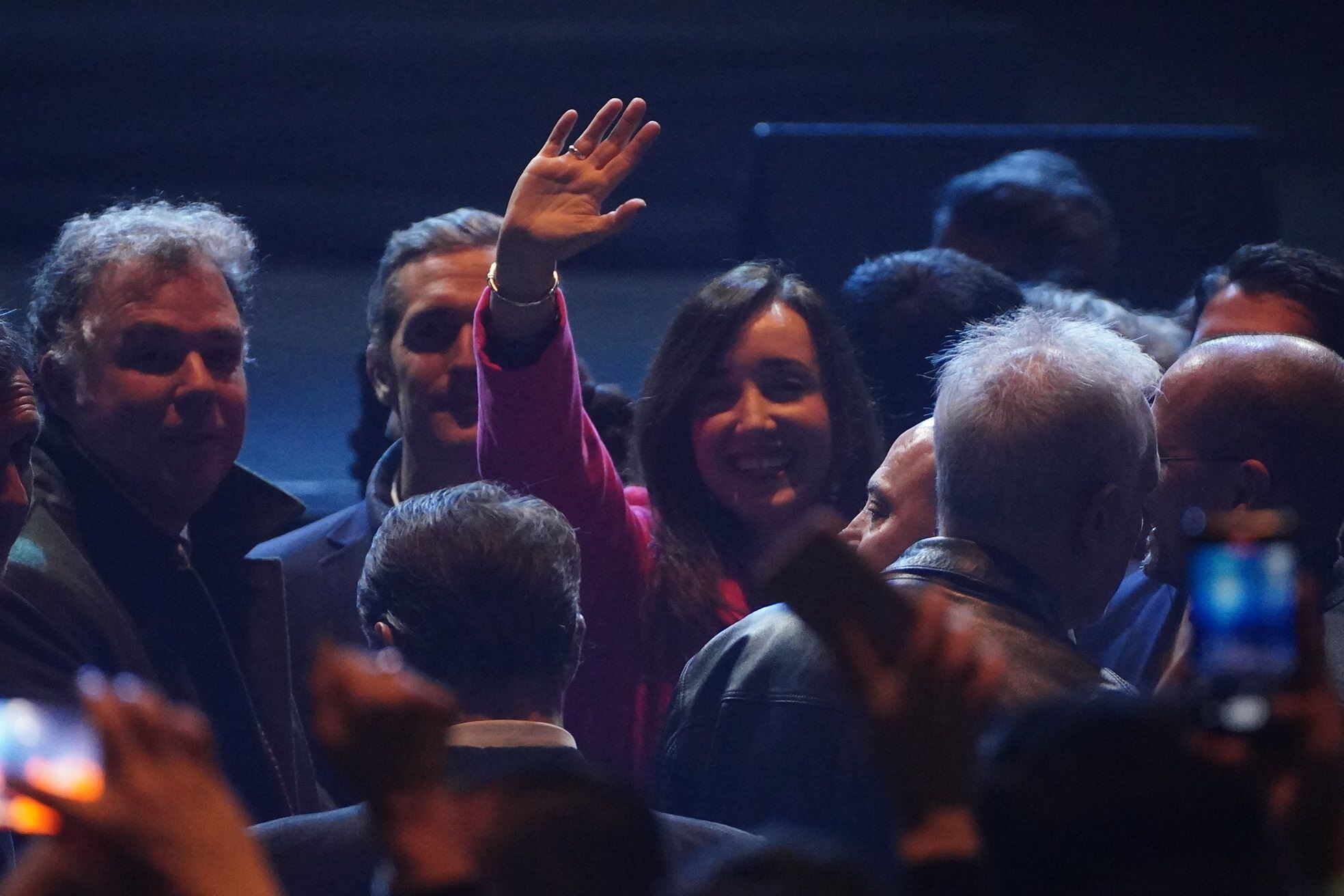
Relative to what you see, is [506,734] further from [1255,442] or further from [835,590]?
[1255,442]

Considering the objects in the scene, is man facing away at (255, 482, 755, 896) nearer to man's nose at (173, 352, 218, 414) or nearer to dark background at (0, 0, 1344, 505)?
man's nose at (173, 352, 218, 414)

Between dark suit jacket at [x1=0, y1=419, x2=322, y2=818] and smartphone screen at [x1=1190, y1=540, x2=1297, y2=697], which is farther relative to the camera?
dark suit jacket at [x1=0, y1=419, x2=322, y2=818]

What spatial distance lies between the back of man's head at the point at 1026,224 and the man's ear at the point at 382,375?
1.23m

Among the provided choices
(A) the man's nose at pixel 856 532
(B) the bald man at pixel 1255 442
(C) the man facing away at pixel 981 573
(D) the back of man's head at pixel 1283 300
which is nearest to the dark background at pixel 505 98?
(D) the back of man's head at pixel 1283 300

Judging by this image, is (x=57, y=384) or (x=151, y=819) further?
(x=57, y=384)

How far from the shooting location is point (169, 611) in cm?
230

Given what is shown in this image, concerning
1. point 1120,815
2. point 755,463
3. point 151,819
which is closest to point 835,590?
point 1120,815

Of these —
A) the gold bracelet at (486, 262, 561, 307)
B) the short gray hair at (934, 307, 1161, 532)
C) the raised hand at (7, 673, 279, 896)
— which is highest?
the raised hand at (7, 673, 279, 896)

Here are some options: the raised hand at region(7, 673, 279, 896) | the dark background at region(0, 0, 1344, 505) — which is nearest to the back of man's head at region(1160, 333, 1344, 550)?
the raised hand at region(7, 673, 279, 896)

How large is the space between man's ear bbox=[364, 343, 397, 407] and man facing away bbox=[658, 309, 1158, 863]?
→ 3.37 feet

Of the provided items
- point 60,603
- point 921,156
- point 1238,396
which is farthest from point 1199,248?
point 60,603

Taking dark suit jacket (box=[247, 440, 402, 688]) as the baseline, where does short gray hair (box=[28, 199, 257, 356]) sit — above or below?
above

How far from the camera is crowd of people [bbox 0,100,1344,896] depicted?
82 centimetres

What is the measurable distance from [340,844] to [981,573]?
72 cm
